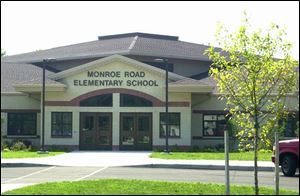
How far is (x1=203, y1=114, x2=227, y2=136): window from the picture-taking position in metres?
36.8

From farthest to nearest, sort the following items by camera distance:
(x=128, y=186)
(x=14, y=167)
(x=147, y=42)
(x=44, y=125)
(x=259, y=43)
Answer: (x=147, y=42) → (x=44, y=125) → (x=14, y=167) → (x=128, y=186) → (x=259, y=43)

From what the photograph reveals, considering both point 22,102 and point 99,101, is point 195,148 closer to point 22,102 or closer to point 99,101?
point 99,101

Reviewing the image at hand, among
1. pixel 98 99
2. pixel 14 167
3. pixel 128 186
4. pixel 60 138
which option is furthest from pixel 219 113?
pixel 128 186

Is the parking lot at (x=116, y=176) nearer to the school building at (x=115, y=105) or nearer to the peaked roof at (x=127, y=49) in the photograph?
the school building at (x=115, y=105)

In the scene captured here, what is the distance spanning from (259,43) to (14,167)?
49.1 feet

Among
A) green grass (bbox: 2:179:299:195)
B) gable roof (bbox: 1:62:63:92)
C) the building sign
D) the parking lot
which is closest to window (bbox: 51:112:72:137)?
the building sign

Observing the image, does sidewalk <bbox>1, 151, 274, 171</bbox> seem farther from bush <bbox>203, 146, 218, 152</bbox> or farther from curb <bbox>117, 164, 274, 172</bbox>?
bush <bbox>203, 146, 218, 152</bbox>

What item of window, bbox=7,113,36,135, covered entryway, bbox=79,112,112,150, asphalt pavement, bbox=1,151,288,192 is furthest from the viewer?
window, bbox=7,113,36,135

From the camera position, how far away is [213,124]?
3697 cm

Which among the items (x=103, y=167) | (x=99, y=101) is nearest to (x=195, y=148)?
(x=99, y=101)

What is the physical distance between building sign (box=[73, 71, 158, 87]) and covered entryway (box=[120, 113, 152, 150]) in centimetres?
199

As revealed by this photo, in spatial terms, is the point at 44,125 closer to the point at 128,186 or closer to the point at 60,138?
the point at 60,138

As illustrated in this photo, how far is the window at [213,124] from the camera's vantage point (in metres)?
36.8

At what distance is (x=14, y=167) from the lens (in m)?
24.0
